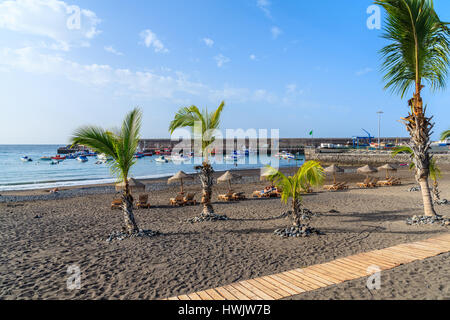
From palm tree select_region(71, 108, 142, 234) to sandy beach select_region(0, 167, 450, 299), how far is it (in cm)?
161

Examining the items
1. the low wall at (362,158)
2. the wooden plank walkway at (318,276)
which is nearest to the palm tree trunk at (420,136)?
the wooden plank walkway at (318,276)

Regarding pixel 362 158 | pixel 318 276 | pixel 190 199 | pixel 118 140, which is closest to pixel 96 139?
pixel 118 140

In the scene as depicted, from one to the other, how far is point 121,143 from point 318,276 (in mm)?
7247

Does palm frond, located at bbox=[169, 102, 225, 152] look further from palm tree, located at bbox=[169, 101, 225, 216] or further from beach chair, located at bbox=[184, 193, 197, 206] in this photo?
beach chair, located at bbox=[184, 193, 197, 206]

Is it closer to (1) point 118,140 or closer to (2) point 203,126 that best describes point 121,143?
(1) point 118,140

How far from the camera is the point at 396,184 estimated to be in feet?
76.2

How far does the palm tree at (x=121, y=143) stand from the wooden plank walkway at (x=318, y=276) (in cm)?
542

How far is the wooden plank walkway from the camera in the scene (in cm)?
476

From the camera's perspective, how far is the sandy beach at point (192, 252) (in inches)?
207

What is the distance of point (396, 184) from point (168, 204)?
19.2 meters

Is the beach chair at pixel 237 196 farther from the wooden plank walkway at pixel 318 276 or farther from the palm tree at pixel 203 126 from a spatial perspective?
the wooden plank walkway at pixel 318 276

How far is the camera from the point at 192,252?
7676mm

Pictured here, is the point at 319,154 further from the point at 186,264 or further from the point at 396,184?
the point at 186,264
